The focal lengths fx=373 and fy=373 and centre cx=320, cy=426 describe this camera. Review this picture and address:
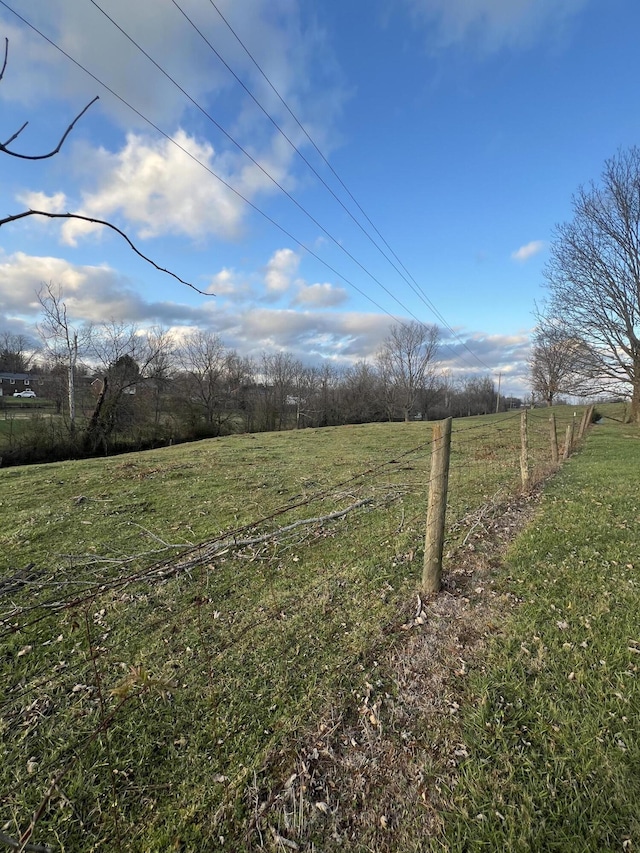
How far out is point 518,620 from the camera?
129 inches

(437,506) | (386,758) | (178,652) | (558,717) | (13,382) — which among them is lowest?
(178,652)

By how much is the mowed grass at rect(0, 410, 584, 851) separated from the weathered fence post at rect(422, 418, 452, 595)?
219 millimetres

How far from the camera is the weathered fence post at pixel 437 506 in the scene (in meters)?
3.66

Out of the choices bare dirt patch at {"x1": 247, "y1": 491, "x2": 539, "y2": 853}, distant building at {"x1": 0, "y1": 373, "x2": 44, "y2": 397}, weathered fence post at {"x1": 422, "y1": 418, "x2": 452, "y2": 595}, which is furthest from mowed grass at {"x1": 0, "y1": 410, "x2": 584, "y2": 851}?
distant building at {"x1": 0, "y1": 373, "x2": 44, "y2": 397}

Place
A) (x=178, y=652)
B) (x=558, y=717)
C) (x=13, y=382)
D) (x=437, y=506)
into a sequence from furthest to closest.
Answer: (x=13, y=382)
(x=437, y=506)
(x=178, y=652)
(x=558, y=717)

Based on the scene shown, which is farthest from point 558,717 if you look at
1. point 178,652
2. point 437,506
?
point 178,652

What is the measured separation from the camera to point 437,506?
3658 millimetres

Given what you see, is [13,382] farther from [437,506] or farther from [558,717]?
[558,717]

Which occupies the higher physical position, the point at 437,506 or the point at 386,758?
the point at 437,506

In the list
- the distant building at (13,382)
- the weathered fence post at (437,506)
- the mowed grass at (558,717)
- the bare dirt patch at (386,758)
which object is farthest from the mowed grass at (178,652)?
the distant building at (13,382)

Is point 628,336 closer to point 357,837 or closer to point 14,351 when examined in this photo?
point 357,837

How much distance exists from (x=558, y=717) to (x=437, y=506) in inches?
67.7

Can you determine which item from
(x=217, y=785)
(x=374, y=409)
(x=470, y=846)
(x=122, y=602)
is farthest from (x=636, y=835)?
(x=374, y=409)

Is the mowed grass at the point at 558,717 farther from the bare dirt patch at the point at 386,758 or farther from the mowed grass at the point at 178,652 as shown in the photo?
the mowed grass at the point at 178,652
